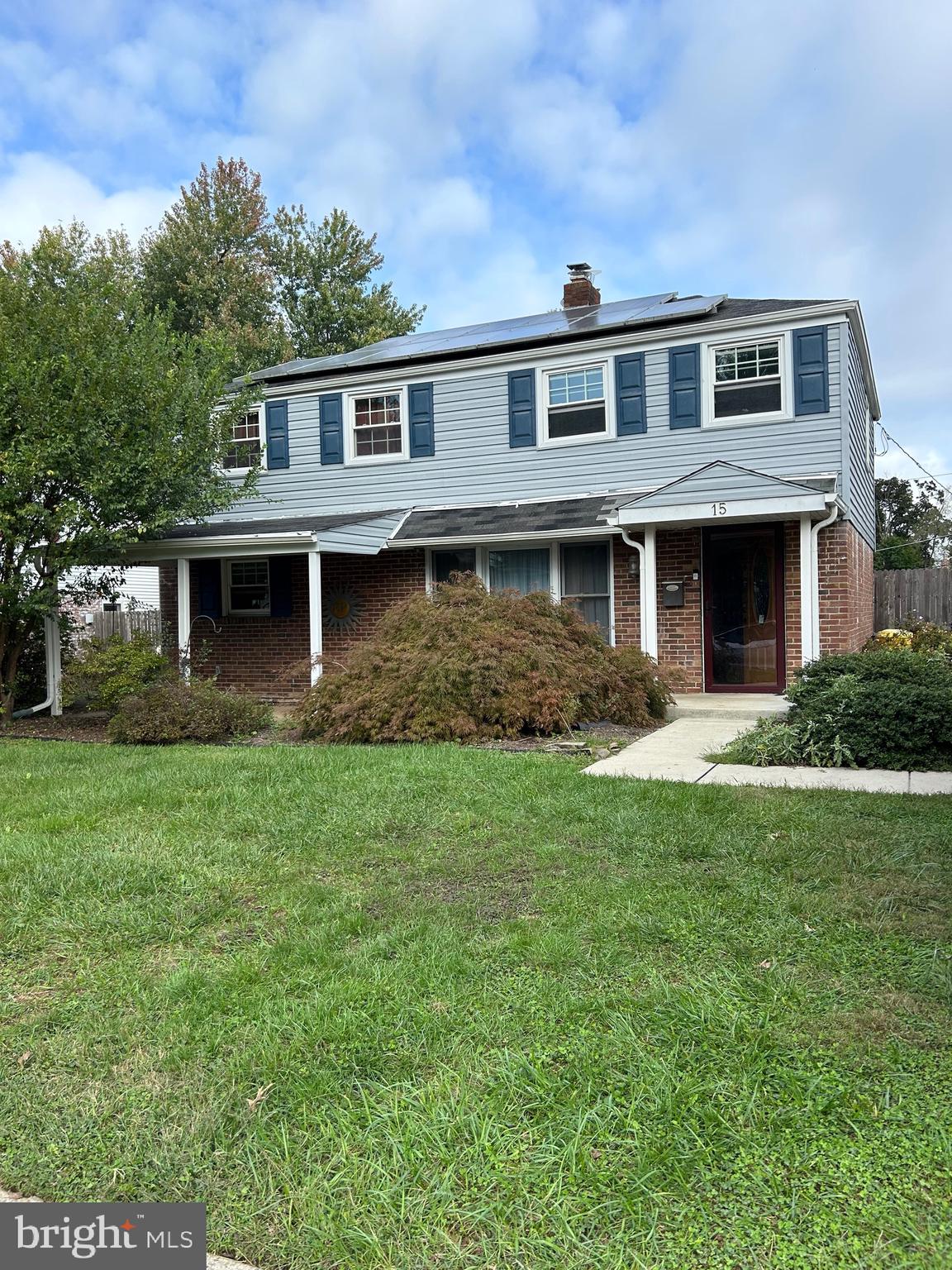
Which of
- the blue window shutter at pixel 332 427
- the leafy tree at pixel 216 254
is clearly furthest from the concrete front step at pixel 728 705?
the leafy tree at pixel 216 254

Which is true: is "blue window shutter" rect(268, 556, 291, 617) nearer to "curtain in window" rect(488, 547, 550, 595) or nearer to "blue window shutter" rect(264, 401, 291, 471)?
"blue window shutter" rect(264, 401, 291, 471)

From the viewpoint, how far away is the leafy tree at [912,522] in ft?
84.1

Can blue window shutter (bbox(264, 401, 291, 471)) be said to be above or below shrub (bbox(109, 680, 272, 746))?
above

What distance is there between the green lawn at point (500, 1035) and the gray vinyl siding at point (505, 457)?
24.9 ft

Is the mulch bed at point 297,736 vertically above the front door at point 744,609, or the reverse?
the front door at point 744,609

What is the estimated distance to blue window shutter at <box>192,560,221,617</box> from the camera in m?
15.0

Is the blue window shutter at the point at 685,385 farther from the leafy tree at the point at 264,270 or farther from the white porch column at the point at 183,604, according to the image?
the leafy tree at the point at 264,270

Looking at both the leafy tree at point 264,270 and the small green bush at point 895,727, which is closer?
the small green bush at point 895,727

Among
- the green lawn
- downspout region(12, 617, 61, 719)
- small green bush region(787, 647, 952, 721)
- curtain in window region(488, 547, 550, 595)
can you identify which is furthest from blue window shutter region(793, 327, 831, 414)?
downspout region(12, 617, 61, 719)

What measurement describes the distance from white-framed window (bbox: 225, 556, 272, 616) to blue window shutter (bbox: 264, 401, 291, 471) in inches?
69.3

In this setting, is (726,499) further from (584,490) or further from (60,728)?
(60,728)

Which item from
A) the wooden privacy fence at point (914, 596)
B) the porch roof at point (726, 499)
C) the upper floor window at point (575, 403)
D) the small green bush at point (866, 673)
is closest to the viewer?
the small green bush at point (866, 673)

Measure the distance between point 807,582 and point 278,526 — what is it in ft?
24.6

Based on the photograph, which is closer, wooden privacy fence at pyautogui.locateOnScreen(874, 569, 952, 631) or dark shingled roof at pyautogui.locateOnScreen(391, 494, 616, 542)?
dark shingled roof at pyautogui.locateOnScreen(391, 494, 616, 542)
